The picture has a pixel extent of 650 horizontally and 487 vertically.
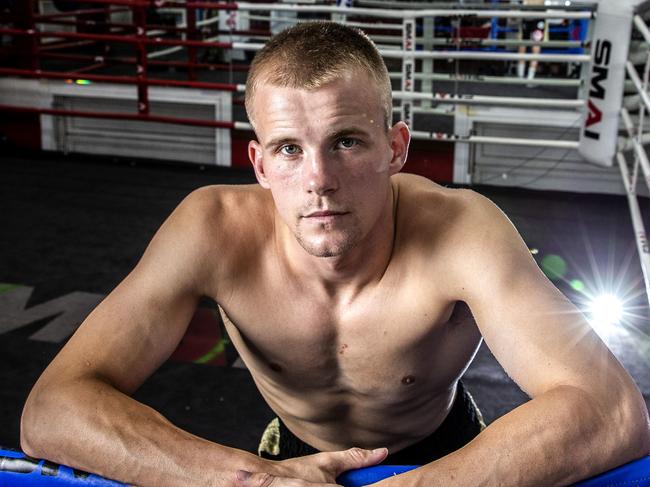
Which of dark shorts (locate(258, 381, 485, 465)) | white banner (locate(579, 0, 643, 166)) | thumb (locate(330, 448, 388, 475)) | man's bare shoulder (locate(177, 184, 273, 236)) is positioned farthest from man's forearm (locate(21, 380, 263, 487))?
white banner (locate(579, 0, 643, 166))

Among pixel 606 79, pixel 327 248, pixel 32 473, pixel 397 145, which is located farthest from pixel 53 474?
pixel 606 79

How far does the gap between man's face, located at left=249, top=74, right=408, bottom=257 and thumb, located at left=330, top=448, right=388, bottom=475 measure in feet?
1.09

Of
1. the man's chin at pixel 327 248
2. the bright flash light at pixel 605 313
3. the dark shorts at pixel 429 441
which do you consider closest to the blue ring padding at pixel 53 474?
the man's chin at pixel 327 248

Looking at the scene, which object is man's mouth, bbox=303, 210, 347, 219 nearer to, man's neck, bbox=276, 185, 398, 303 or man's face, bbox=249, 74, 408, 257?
man's face, bbox=249, 74, 408, 257

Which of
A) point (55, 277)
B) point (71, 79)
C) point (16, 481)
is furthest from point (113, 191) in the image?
point (16, 481)

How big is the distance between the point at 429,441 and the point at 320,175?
785mm

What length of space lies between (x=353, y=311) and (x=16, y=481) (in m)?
0.69

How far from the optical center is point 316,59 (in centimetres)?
128

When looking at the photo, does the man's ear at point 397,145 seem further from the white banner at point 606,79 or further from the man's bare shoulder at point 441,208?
the white banner at point 606,79

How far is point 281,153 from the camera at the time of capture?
130cm

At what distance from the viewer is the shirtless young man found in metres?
1.12

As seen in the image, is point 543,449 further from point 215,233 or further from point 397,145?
point 215,233

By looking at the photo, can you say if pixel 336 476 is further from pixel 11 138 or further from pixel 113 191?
pixel 11 138

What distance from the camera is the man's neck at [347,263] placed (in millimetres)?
1463
